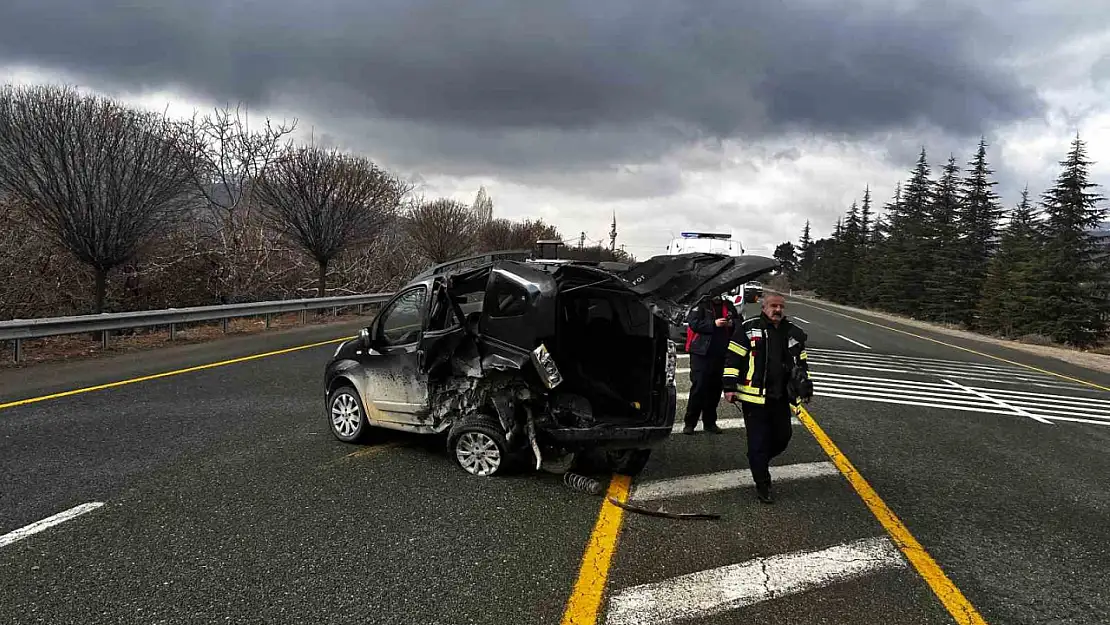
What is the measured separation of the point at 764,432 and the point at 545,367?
177 cm

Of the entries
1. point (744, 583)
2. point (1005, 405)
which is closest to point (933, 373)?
point (1005, 405)

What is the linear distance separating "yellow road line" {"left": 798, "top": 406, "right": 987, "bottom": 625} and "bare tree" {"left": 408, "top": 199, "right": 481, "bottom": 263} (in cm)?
3042

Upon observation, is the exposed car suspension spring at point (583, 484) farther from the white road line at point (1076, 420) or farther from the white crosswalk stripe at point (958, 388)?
the white road line at point (1076, 420)

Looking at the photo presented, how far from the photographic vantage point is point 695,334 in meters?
7.07

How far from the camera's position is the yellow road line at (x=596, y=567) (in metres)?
3.23

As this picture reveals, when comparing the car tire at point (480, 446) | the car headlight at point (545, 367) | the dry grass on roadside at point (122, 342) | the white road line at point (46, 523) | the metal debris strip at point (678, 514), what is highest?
the car headlight at point (545, 367)

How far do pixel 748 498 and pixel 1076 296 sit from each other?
3823cm

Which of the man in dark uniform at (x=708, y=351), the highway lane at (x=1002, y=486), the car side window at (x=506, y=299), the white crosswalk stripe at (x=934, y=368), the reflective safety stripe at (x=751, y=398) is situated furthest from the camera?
the white crosswalk stripe at (x=934, y=368)

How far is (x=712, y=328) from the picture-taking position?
268 inches

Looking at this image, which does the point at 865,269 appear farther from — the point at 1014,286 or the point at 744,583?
the point at 744,583

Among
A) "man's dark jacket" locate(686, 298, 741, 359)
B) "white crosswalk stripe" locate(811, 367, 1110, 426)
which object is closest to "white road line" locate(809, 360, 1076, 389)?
"white crosswalk stripe" locate(811, 367, 1110, 426)

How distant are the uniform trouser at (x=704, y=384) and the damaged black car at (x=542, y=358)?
60.7 inches

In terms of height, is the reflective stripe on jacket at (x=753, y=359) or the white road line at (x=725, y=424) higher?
the reflective stripe on jacket at (x=753, y=359)

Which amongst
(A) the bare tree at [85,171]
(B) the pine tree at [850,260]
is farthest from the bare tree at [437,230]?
(B) the pine tree at [850,260]
